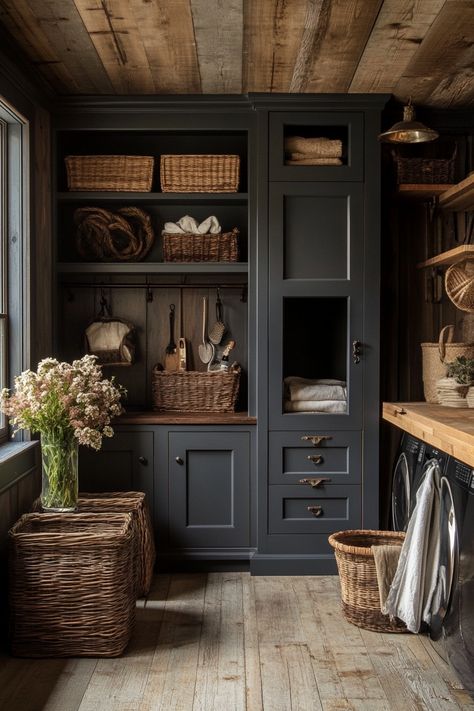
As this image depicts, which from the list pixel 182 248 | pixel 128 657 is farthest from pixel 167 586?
pixel 182 248

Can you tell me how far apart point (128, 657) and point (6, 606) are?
625mm

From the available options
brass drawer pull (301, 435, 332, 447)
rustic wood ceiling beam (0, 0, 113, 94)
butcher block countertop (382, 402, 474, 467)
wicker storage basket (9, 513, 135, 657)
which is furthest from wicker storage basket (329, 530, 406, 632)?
rustic wood ceiling beam (0, 0, 113, 94)

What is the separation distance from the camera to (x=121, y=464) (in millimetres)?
3928

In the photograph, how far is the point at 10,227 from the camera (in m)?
3.49

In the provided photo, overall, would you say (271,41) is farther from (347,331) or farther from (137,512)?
(137,512)

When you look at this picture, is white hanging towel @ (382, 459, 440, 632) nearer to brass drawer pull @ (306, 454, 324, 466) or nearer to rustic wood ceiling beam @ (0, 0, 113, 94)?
brass drawer pull @ (306, 454, 324, 466)

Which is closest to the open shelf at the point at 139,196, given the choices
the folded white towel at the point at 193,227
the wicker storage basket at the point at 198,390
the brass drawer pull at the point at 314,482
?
the folded white towel at the point at 193,227

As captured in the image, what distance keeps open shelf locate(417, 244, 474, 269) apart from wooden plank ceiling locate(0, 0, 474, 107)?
84 cm

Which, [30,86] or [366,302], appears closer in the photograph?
[30,86]

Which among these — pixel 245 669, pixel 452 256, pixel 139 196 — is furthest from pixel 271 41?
pixel 245 669

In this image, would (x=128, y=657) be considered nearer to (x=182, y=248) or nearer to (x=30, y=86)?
(x=182, y=248)

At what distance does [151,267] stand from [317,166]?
3.34 feet

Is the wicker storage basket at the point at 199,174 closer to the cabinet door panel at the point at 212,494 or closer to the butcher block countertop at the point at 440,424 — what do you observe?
the cabinet door panel at the point at 212,494

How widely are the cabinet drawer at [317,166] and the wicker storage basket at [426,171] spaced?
24 centimetres
